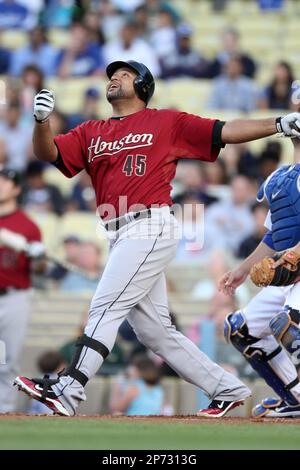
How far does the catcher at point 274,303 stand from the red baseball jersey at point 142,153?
0.56m

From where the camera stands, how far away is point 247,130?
7.04m

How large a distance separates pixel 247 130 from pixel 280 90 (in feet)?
26.5

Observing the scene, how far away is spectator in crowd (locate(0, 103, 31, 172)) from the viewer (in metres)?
14.5

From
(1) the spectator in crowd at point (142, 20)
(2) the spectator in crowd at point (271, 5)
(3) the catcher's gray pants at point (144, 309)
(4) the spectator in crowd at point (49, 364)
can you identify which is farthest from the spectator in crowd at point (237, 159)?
(3) the catcher's gray pants at point (144, 309)

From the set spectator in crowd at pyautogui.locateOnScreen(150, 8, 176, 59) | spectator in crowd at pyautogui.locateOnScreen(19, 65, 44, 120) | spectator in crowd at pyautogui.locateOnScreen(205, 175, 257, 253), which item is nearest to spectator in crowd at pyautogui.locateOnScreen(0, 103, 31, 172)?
spectator in crowd at pyautogui.locateOnScreen(19, 65, 44, 120)

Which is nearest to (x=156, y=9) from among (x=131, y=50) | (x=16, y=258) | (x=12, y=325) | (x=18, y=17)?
(x=131, y=50)

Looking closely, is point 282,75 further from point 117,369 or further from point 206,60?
point 117,369

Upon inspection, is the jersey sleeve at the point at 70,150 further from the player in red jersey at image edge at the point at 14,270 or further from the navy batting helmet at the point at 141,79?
the player in red jersey at image edge at the point at 14,270

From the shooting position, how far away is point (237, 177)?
43.8 ft

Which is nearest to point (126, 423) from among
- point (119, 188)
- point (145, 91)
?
point (119, 188)

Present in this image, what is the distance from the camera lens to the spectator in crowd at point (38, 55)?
652 inches

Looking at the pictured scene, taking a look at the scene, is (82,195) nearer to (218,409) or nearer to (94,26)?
(94,26)

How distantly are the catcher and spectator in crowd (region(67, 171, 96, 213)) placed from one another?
6.11 meters

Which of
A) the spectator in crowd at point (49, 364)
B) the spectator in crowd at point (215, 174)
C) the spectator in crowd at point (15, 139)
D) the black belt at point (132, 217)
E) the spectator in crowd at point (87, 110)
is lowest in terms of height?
the spectator in crowd at point (49, 364)
